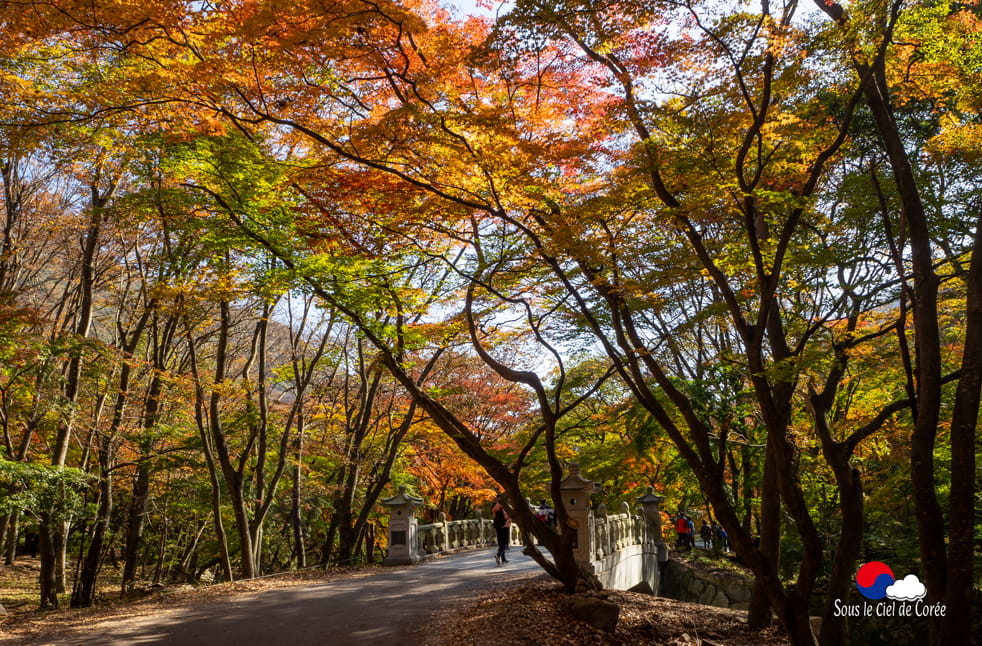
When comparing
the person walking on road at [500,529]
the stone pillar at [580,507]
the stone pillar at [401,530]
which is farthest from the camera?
the stone pillar at [401,530]

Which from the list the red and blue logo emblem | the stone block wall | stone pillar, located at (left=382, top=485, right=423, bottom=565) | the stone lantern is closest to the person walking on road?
stone pillar, located at (left=382, top=485, right=423, bottom=565)

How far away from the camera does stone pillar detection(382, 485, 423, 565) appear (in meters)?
15.6

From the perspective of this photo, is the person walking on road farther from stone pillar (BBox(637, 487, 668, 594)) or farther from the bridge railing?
→ stone pillar (BBox(637, 487, 668, 594))

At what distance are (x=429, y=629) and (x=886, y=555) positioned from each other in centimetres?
934

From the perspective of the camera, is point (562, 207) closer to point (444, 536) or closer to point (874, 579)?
point (874, 579)

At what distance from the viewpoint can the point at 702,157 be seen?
685 cm

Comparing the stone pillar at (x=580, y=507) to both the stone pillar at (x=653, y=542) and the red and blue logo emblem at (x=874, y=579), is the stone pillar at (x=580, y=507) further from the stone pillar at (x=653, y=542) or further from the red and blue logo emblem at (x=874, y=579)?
the stone pillar at (x=653, y=542)

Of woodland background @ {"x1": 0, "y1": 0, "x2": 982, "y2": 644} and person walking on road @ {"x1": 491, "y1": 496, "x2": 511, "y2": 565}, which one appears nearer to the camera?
woodland background @ {"x1": 0, "y1": 0, "x2": 982, "y2": 644}

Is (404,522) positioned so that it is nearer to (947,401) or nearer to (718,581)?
(718,581)

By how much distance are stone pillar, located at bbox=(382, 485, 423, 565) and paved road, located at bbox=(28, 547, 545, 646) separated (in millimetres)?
3108

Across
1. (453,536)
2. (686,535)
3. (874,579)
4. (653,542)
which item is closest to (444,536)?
(453,536)

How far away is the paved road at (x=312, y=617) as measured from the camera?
24.3 feet

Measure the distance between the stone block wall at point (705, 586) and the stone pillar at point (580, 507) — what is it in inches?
189

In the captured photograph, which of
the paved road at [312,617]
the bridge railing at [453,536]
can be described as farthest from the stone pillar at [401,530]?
the paved road at [312,617]
